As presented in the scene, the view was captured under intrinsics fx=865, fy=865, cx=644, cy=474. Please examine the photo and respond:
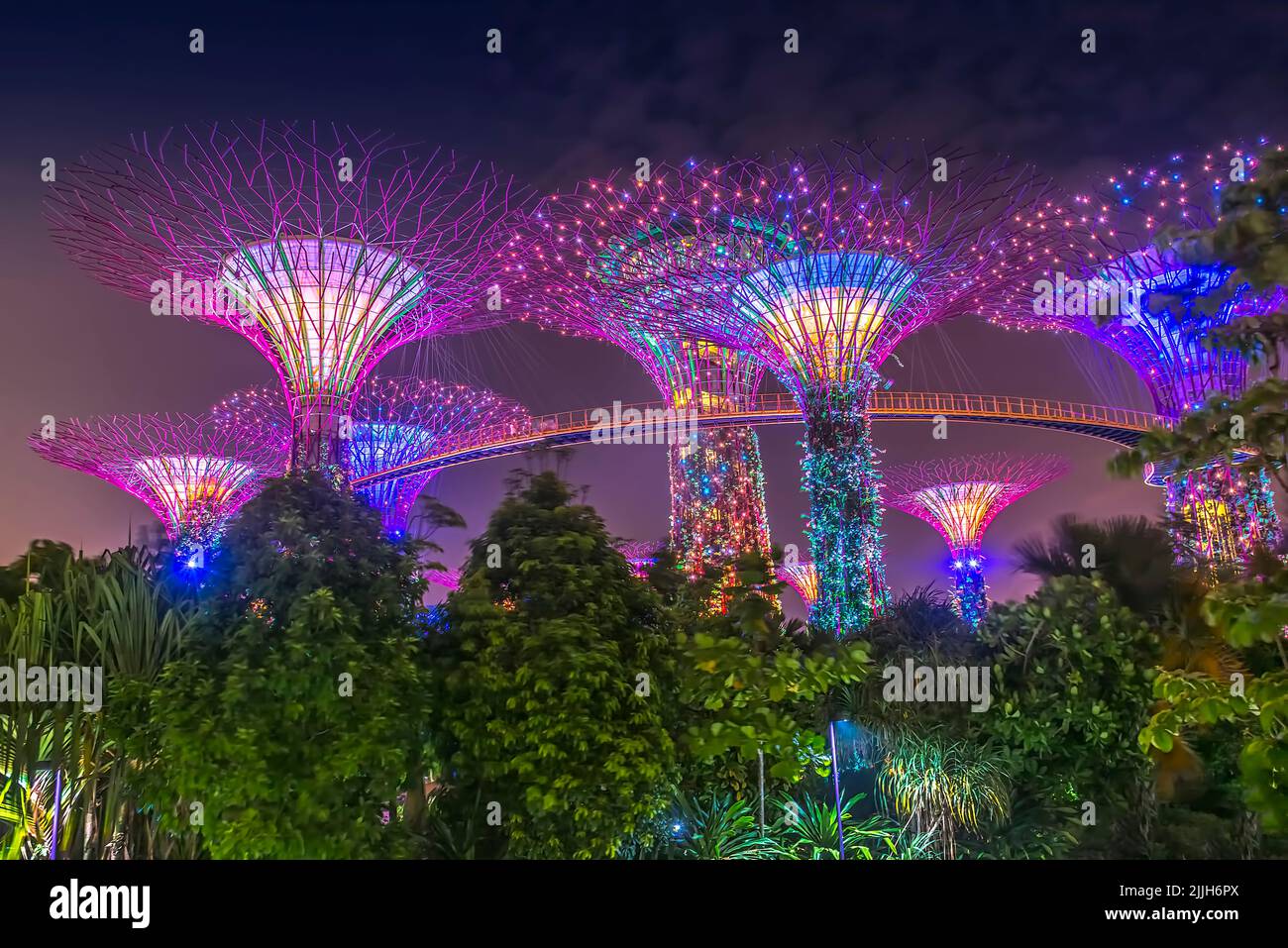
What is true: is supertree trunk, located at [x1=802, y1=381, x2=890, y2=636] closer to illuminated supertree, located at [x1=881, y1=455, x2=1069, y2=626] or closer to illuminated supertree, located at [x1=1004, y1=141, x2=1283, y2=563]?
illuminated supertree, located at [x1=1004, y1=141, x2=1283, y2=563]

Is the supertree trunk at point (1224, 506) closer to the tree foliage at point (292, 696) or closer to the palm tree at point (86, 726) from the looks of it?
the tree foliage at point (292, 696)

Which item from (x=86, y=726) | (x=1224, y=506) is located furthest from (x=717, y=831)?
(x=1224, y=506)

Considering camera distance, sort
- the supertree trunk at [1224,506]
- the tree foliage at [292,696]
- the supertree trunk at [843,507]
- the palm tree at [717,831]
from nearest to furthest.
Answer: the tree foliage at [292,696]
the palm tree at [717,831]
the supertree trunk at [843,507]
the supertree trunk at [1224,506]

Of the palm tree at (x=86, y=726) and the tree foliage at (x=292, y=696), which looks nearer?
the tree foliage at (x=292, y=696)

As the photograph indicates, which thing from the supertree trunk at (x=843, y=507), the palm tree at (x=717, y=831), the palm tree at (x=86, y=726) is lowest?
the palm tree at (x=717, y=831)

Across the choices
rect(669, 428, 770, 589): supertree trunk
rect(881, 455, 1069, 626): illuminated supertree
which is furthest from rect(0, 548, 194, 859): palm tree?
rect(881, 455, 1069, 626): illuminated supertree

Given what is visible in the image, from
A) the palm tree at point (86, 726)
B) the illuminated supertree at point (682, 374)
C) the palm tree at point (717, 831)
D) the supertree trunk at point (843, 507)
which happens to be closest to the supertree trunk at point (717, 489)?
the illuminated supertree at point (682, 374)

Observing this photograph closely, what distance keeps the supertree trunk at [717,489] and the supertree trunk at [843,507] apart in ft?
19.4

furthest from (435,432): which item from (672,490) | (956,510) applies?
(956,510)

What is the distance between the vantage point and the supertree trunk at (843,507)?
14.8 meters

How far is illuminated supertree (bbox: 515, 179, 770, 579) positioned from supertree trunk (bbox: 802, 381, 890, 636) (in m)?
2.82

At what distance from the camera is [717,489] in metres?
22.5

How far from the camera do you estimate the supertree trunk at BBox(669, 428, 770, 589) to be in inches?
853

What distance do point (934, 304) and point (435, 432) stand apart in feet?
54.5
